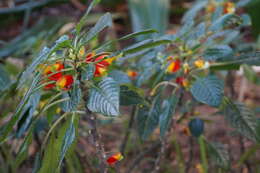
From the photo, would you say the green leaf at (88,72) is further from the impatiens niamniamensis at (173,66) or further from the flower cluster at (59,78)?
the impatiens niamniamensis at (173,66)

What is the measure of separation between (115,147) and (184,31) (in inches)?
41.8

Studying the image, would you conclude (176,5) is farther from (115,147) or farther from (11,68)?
(11,68)

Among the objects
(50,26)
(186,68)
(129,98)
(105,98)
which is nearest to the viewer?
(105,98)

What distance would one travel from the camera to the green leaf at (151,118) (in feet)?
2.85

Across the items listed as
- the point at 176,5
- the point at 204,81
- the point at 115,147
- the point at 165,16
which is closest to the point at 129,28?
the point at 176,5

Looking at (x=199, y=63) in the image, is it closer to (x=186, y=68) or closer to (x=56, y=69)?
(x=186, y=68)

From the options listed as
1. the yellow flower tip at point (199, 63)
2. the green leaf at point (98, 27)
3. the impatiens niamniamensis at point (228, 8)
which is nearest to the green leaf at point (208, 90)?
the yellow flower tip at point (199, 63)

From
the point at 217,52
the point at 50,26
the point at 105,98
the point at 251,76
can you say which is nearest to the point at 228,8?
the point at 251,76

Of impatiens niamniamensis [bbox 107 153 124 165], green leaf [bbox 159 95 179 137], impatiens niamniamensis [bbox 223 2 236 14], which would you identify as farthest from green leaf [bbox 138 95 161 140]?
impatiens niamniamensis [bbox 223 2 236 14]

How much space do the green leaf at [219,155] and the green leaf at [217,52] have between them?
342 millimetres

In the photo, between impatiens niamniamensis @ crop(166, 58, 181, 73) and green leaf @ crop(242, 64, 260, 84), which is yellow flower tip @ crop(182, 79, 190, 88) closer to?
impatiens niamniamensis @ crop(166, 58, 181, 73)

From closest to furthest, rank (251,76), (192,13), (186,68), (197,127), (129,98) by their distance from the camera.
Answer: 1. (129,98)
2. (186,68)
3. (197,127)
4. (192,13)
5. (251,76)

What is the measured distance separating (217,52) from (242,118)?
176 millimetres

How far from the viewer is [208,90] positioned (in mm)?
769
